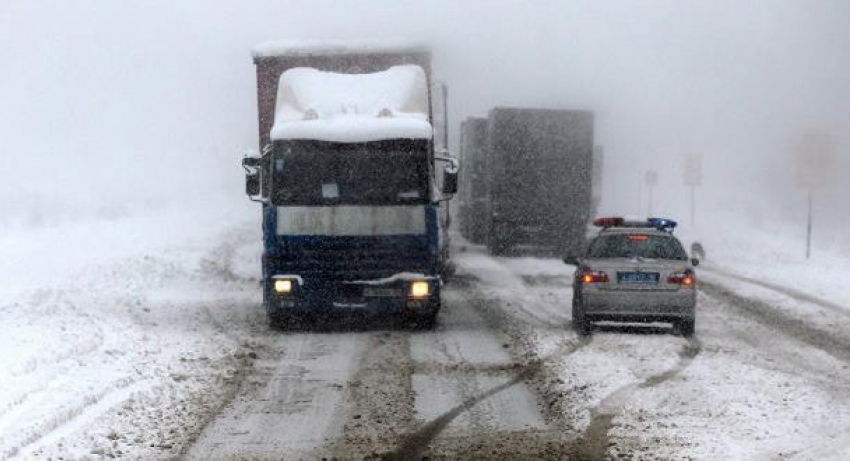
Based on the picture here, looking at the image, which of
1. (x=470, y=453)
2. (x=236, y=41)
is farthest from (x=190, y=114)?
(x=470, y=453)

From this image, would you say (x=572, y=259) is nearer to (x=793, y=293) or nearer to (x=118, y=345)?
(x=118, y=345)

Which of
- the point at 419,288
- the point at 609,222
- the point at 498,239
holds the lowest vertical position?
the point at 498,239

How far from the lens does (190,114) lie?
534 feet

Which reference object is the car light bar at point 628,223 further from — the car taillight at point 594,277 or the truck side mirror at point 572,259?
the car taillight at point 594,277

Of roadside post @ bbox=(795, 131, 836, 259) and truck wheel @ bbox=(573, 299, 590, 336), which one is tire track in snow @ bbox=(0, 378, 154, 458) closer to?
truck wheel @ bbox=(573, 299, 590, 336)

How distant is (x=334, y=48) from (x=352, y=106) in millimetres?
1721

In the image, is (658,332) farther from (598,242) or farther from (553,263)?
(553,263)

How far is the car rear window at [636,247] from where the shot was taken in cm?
1722

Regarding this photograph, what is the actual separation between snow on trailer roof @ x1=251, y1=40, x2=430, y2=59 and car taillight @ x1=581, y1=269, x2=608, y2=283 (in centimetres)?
440

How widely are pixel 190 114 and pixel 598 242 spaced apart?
14939 centimetres

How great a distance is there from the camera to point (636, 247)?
1733 centimetres

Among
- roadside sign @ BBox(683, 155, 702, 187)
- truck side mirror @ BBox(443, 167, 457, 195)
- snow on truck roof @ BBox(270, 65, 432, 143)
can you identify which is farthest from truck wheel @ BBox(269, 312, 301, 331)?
roadside sign @ BBox(683, 155, 702, 187)

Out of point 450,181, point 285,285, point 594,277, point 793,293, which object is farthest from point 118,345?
point 793,293

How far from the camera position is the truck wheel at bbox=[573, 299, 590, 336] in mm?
17089
